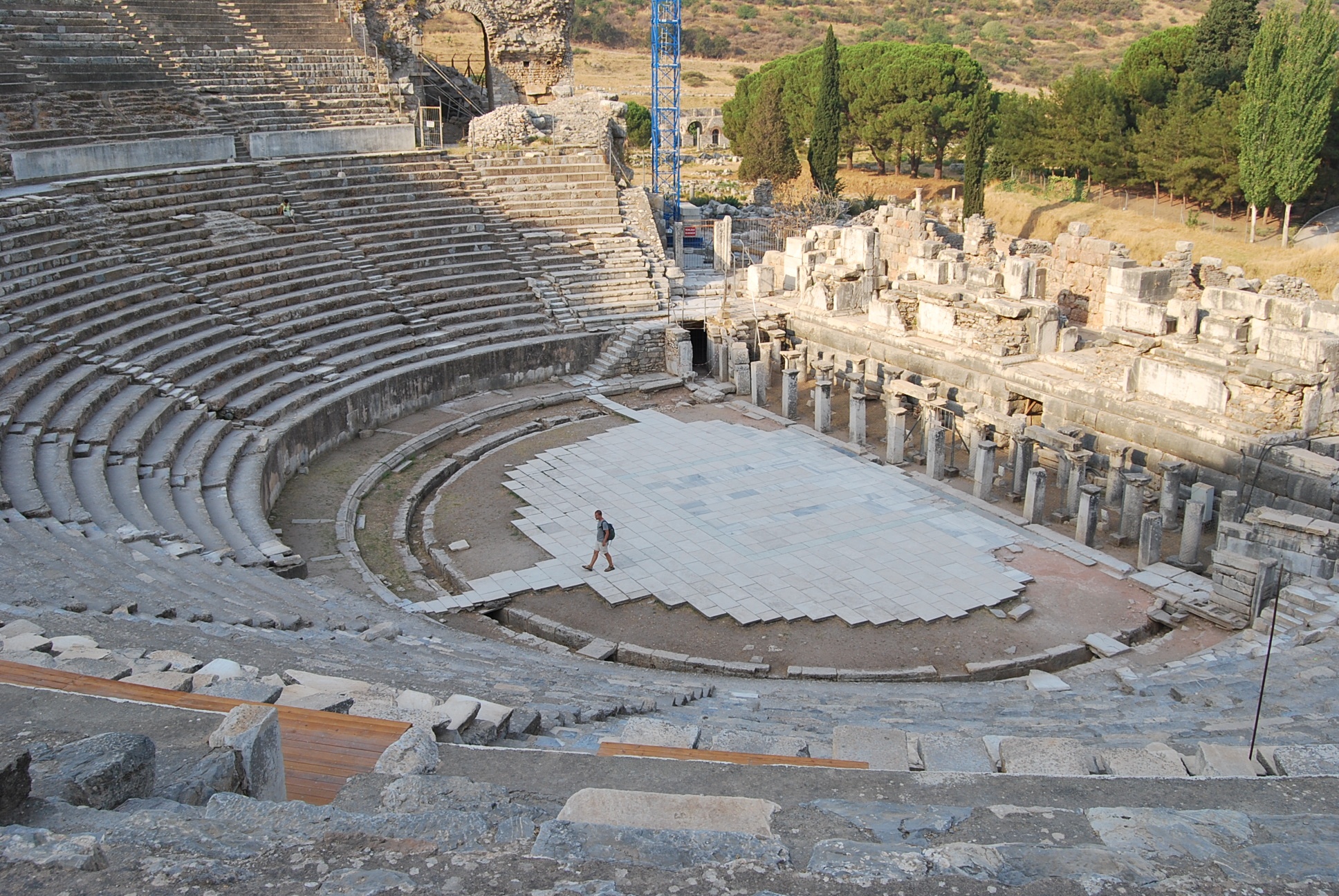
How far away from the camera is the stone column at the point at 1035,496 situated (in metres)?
15.1

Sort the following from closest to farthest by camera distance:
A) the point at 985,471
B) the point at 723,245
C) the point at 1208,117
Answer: the point at 985,471, the point at 723,245, the point at 1208,117

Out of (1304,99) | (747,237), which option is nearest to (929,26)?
(1304,99)

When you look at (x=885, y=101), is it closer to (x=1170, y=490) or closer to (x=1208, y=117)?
(x=1208, y=117)

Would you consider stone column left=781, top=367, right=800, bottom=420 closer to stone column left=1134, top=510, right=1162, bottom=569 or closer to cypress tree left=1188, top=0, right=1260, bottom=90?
stone column left=1134, top=510, right=1162, bottom=569

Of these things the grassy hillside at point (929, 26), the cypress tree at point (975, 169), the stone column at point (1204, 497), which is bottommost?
the stone column at point (1204, 497)

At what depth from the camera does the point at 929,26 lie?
285ft

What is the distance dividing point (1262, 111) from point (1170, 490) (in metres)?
21.8

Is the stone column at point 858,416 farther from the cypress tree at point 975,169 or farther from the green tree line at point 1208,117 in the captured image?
the green tree line at point 1208,117

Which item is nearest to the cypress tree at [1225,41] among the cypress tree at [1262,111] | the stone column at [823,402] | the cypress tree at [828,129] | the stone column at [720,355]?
the cypress tree at [1262,111]

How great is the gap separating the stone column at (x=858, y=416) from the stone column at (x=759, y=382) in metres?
2.57

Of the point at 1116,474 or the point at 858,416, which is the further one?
the point at 858,416

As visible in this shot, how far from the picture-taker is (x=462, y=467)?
1814 cm

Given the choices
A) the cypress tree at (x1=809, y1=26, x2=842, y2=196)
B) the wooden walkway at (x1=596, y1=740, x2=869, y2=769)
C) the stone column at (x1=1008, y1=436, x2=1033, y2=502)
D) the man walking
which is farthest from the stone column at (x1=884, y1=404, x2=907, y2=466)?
the cypress tree at (x1=809, y1=26, x2=842, y2=196)

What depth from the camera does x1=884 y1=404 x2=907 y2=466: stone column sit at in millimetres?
17688
